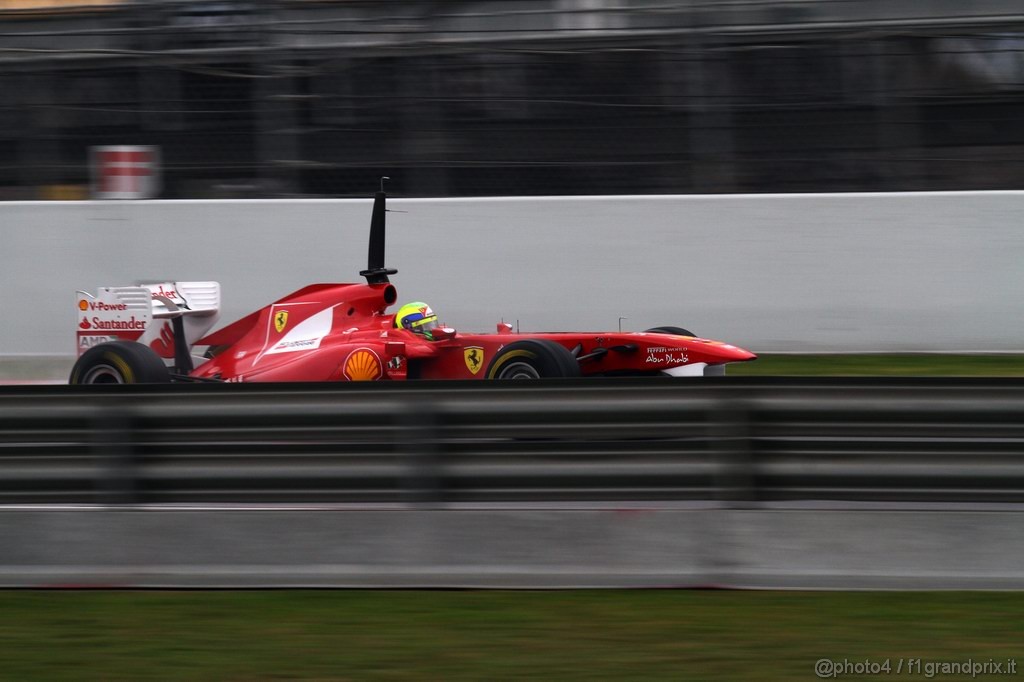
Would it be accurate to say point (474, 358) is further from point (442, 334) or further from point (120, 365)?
point (120, 365)

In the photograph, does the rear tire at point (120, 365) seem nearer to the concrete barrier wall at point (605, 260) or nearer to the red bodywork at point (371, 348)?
the red bodywork at point (371, 348)

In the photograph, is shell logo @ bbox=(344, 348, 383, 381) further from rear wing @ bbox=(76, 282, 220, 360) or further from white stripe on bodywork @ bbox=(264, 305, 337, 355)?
rear wing @ bbox=(76, 282, 220, 360)

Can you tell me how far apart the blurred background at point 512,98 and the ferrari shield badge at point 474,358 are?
278 centimetres

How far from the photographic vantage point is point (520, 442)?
4742mm

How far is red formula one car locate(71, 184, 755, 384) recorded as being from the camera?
8195mm

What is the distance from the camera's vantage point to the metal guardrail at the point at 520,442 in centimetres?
446

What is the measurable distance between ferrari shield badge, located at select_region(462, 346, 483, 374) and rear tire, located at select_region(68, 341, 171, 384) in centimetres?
206

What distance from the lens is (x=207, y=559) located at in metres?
4.60
